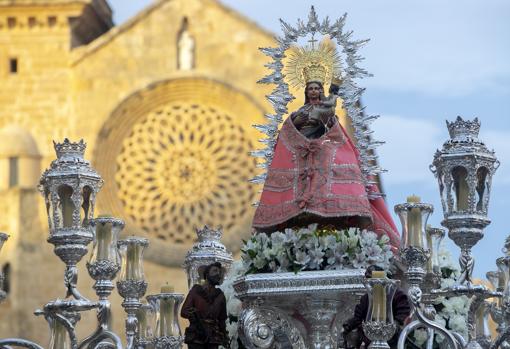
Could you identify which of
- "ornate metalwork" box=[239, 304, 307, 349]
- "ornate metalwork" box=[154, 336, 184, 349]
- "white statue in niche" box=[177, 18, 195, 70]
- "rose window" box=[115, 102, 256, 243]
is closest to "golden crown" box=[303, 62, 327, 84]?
"ornate metalwork" box=[239, 304, 307, 349]

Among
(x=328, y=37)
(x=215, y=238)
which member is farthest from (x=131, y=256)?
(x=328, y=37)

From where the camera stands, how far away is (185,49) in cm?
3856

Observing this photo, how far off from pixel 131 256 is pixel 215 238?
4.21 feet

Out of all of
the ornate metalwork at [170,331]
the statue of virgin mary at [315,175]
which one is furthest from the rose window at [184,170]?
the statue of virgin mary at [315,175]

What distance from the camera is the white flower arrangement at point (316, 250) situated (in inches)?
555

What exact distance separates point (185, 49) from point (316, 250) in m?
24.7

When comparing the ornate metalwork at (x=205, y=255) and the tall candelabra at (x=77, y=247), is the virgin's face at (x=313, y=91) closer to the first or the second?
the tall candelabra at (x=77, y=247)

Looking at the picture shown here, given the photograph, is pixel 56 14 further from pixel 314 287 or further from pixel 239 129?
pixel 314 287

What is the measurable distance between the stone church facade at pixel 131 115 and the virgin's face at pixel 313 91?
76.2 ft

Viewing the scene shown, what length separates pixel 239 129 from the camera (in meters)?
38.8

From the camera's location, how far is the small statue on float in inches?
561

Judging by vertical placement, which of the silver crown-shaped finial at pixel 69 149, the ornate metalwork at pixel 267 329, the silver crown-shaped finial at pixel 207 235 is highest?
the silver crown-shaped finial at pixel 69 149

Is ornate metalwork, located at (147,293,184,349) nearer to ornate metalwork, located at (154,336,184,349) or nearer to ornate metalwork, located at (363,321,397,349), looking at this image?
ornate metalwork, located at (154,336,184,349)

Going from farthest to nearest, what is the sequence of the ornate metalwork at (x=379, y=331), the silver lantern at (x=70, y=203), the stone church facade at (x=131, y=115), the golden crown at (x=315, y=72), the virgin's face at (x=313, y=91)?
1. the stone church facade at (x=131, y=115)
2. the golden crown at (x=315, y=72)
3. the virgin's face at (x=313, y=91)
4. the silver lantern at (x=70, y=203)
5. the ornate metalwork at (x=379, y=331)
